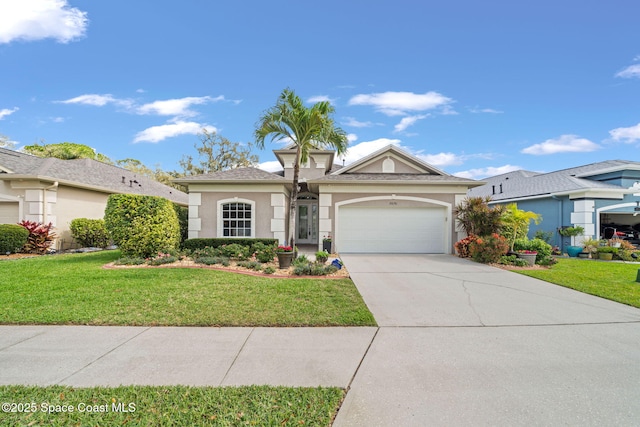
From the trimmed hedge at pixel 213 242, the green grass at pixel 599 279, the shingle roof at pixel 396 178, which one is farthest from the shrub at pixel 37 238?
the green grass at pixel 599 279

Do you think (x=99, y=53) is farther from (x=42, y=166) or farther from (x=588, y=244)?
(x=588, y=244)

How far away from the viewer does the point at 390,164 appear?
48.0 feet

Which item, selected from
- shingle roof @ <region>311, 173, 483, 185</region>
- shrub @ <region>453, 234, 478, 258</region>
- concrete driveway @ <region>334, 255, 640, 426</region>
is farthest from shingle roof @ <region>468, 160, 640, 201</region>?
concrete driveway @ <region>334, 255, 640, 426</region>

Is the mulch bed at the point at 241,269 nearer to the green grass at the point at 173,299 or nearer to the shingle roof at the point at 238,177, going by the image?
the green grass at the point at 173,299

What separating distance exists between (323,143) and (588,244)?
13.6 meters

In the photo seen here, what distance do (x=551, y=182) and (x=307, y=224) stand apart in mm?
14263

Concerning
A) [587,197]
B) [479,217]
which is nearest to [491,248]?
[479,217]

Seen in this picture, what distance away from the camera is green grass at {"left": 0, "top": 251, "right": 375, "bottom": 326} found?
15.6 feet

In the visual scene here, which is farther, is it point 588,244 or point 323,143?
point 588,244

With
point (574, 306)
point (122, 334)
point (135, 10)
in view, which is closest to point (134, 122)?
point (135, 10)

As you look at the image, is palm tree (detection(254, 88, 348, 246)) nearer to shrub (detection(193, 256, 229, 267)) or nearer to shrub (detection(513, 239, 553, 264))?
shrub (detection(193, 256, 229, 267))

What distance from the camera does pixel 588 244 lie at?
1391 cm

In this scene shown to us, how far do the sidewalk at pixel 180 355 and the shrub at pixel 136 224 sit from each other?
18.9 feet

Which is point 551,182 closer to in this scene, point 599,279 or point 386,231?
point 599,279
